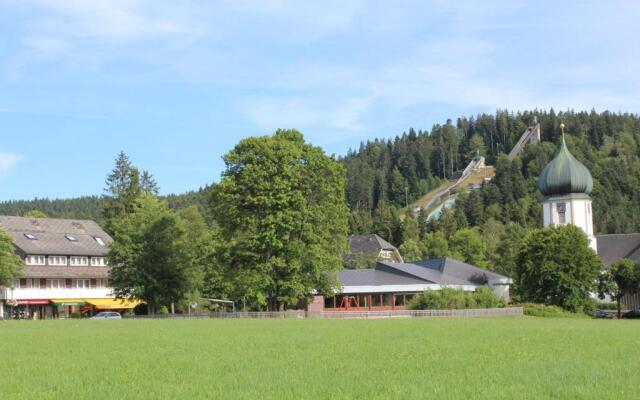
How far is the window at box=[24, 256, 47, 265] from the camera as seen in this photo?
91312mm

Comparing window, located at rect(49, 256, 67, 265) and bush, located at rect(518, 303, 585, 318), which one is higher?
window, located at rect(49, 256, 67, 265)

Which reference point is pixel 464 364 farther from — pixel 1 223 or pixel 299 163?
pixel 1 223

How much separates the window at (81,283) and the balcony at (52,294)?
34cm

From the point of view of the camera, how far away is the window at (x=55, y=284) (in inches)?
3612

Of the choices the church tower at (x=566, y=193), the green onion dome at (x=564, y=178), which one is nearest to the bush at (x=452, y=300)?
the church tower at (x=566, y=193)

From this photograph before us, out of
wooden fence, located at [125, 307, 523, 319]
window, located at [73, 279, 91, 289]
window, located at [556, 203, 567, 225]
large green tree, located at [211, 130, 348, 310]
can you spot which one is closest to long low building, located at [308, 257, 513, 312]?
wooden fence, located at [125, 307, 523, 319]

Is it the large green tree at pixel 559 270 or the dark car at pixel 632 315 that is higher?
the large green tree at pixel 559 270

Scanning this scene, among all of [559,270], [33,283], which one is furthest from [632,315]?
[33,283]

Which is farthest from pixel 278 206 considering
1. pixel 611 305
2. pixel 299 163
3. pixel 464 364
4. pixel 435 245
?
pixel 435 245

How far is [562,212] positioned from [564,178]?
4.07 m

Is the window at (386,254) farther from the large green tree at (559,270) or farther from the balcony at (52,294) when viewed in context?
the large green tree at (559,270)

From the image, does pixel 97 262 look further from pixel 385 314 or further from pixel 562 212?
pixel 562 212

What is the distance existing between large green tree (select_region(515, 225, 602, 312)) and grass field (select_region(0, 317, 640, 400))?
1794 inches

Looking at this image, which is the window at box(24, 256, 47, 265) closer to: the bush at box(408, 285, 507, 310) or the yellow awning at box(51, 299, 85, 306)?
the yellow awning at box(51, 299, 85, 306)
